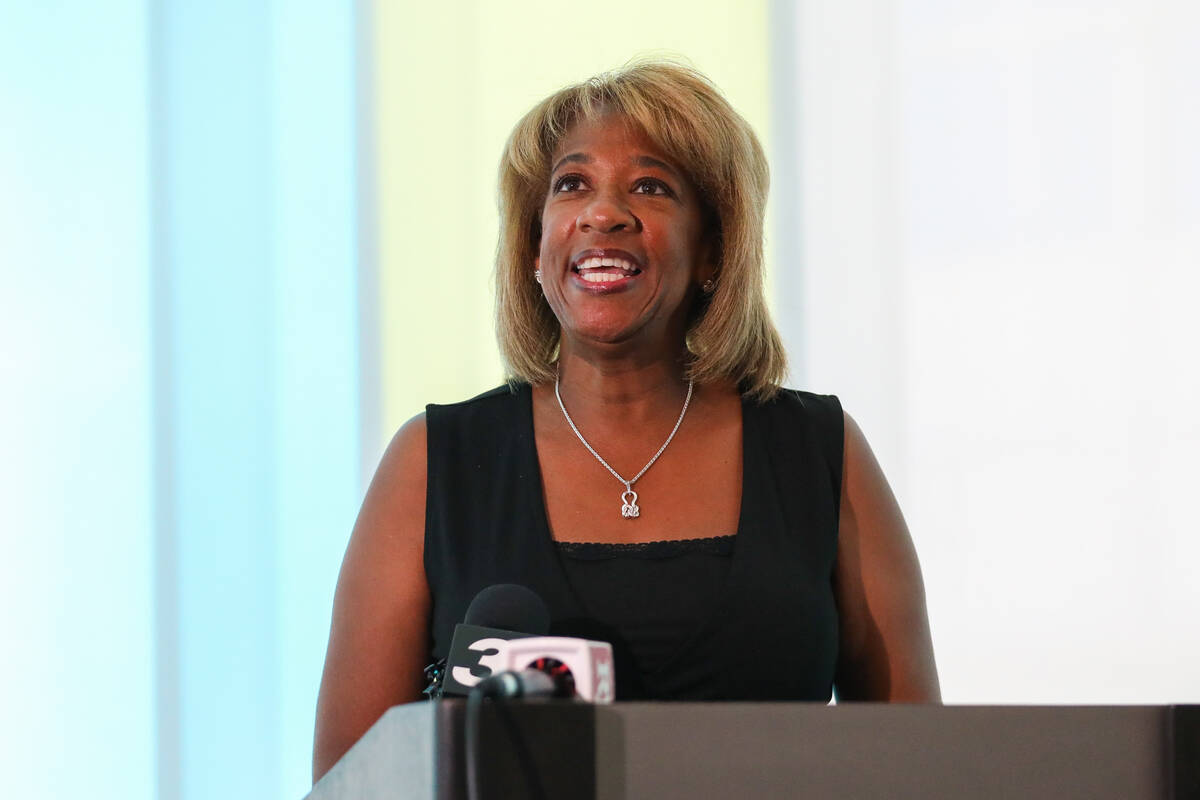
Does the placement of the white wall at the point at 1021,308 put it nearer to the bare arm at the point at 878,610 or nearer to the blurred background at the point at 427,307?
the blurred background at the point at 427,307

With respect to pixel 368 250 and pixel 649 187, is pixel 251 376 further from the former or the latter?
pixel 649 187

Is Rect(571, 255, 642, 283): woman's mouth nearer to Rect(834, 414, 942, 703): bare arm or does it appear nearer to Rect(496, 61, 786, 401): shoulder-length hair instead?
Rect(496, 61, 786, 401): shoulder-length hair

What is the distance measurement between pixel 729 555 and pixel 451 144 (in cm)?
128

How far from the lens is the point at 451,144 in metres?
2.65

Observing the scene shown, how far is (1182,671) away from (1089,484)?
1.21 ft

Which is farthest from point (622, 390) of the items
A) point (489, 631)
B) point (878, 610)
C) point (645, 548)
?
point (489, 631)

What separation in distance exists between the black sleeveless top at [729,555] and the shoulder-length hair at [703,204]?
0.08 m

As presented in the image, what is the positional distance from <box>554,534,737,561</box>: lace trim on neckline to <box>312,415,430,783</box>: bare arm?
0.18 metres

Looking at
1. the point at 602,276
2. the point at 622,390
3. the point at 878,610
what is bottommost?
the point at 878,610

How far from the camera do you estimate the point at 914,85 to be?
279 cm

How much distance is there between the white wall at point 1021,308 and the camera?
259 cm

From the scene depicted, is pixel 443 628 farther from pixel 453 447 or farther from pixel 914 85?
pixel 914 85

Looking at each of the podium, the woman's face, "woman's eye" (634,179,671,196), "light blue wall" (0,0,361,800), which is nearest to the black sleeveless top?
the woman's face

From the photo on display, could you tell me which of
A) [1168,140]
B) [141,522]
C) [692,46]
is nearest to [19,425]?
[141,522]
